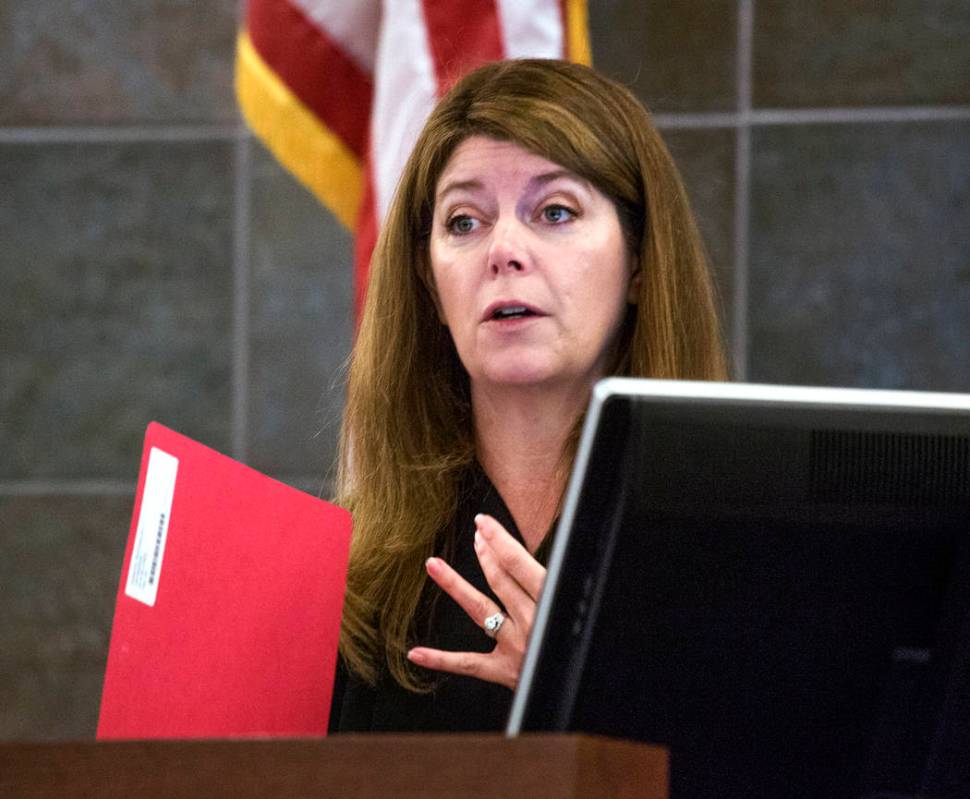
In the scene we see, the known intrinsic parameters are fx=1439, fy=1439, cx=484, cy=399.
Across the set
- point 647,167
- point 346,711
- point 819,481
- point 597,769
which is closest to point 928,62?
point 647,167

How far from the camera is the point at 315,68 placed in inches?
93.5

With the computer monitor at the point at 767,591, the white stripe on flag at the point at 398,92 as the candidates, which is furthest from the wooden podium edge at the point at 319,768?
the white stripe on flag at the point at 398,92

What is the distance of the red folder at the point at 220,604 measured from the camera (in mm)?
1168

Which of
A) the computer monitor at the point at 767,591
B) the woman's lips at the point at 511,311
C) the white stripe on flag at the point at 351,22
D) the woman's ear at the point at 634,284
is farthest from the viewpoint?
the white stripe on flag at the point at 351,22

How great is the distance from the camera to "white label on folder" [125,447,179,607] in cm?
117

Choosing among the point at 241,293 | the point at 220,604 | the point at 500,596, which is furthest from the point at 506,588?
the point at 241,293

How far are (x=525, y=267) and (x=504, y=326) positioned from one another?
0.06 m

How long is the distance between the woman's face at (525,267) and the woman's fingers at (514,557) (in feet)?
1.14

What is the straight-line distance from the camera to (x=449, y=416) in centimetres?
159

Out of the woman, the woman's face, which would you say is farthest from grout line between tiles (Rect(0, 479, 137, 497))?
the woman's face

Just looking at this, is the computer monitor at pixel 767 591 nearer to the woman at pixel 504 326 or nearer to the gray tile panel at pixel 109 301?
the woman at pixel 504 326

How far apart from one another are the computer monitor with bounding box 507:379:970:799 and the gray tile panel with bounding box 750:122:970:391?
1.76 metres

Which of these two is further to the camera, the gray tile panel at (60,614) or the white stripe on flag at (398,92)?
the gray tile panel at (60,614)

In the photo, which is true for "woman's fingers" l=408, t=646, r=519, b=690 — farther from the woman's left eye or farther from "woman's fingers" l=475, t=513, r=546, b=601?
the woman's left eye
